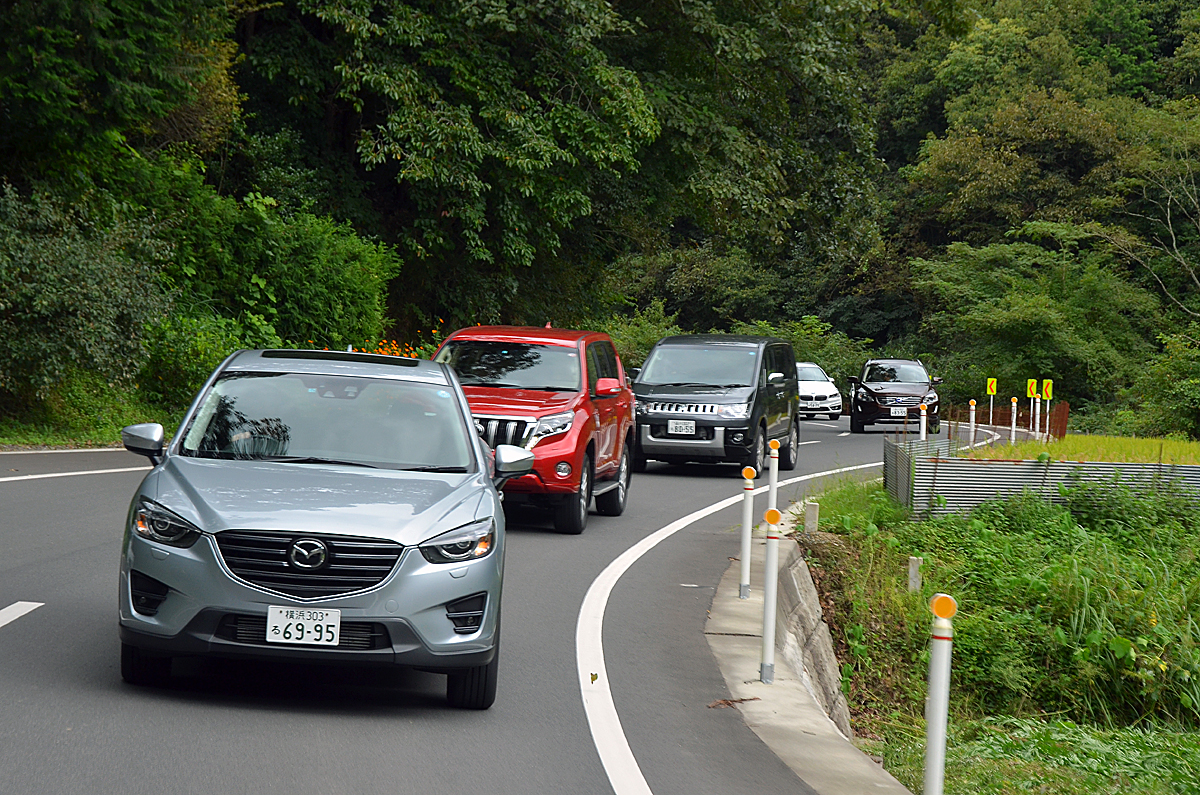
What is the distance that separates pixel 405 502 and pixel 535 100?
19.8 meters

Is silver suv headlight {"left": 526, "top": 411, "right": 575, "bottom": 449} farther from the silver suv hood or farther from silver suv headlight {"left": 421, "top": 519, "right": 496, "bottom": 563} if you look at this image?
silver suv headlight {"left": 421, "top": 519, "right": 496, "bottom": 563}

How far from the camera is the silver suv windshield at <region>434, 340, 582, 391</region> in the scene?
533 inches

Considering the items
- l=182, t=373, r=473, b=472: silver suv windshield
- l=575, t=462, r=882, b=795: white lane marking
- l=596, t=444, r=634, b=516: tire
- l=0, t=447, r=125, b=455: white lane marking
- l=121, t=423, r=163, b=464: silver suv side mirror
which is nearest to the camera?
l=575, t=462, r=882, b=795: white lane marking

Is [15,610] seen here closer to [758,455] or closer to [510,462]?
[510,462]

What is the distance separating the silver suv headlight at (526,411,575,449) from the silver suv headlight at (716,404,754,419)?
6543mm

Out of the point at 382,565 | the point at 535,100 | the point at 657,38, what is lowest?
the point at 382,565

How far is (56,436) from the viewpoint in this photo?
1847 centimetres

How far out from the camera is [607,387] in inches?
533

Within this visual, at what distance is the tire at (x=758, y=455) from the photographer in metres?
19.3

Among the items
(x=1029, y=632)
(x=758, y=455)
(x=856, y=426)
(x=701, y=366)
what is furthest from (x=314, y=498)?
(x=856, y=426)

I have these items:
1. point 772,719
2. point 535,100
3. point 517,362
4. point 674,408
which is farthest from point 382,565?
point 535,100

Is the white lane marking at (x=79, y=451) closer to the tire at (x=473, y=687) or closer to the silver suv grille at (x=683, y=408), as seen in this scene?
the silver suv grille at (x=683, y=408)

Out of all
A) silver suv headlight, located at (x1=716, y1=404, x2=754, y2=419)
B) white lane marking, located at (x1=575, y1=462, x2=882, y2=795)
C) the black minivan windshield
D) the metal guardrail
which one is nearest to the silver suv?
white lane marking, located at (x1=575, y1=462, x2=882, y2=795)

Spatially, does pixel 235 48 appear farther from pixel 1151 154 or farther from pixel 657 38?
pixel 1151 154
